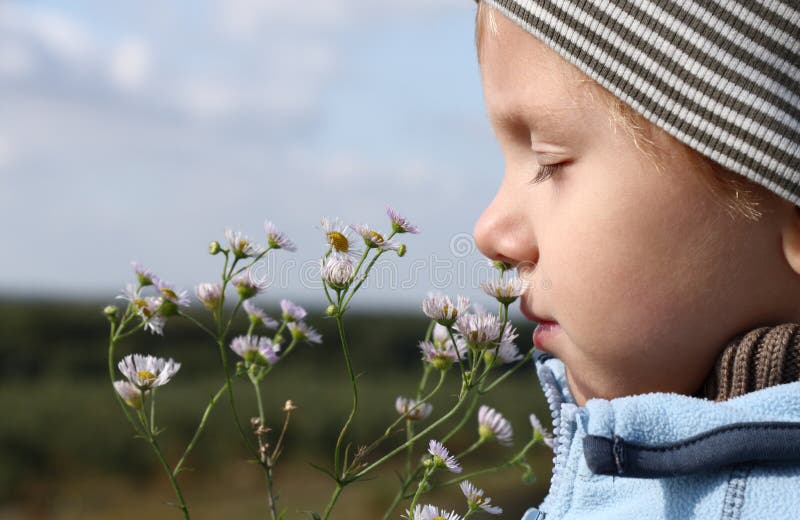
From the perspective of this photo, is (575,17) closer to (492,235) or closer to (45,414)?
(492,235)

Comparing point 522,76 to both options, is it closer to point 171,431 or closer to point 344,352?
point 344,352

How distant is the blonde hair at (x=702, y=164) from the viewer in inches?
40.2

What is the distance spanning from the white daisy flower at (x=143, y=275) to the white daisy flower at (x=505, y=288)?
52 centimetres

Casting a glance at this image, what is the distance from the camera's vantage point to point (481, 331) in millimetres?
1190

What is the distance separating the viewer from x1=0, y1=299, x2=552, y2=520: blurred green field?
316 inches

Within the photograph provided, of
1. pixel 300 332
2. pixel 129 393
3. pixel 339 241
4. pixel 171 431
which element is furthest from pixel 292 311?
pixel 171 431

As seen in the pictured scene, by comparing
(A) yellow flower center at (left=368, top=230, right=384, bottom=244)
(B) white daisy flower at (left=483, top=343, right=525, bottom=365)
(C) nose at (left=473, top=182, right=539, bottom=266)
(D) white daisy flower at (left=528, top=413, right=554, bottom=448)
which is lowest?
(D) white daisy flower at (left=528, top=413, right=554, bottom=448)

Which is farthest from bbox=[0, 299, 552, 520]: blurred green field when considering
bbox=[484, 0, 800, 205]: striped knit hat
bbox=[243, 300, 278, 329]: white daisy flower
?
bbox=[484, 0, 800, 205]: striped knit hat

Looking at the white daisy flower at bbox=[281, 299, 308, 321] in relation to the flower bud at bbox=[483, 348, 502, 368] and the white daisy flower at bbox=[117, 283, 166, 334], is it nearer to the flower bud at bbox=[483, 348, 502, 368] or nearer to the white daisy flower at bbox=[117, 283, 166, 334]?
the white daisy flower at bbox=[117, 283, 166, 334]

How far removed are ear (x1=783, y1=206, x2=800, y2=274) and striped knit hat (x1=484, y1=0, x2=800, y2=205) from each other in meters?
0.03

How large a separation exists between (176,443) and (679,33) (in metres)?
8.62

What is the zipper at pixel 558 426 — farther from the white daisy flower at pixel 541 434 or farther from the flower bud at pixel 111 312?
the flower bud at pixel 111 312

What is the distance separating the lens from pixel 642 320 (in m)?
1.04

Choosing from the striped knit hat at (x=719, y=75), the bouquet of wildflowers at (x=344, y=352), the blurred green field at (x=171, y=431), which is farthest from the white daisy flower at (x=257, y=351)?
the blurred green field at (x=171, y=431)
